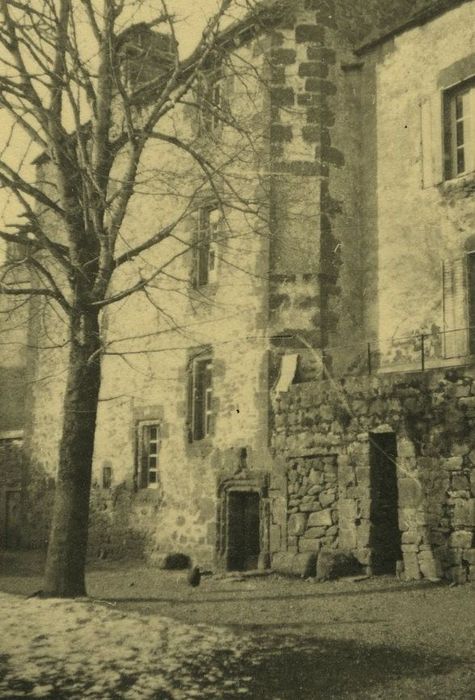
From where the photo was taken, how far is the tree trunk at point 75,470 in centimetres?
934

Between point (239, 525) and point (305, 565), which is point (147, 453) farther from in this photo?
point (305, 565)

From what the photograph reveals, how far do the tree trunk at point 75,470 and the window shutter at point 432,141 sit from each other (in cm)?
650

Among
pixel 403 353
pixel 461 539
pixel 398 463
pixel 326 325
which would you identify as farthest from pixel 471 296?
pixel 461 539

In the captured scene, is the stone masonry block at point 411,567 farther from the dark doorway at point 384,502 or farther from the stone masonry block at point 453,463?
the stone masonry block at point 453,463

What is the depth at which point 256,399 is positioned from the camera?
13859 millimetres

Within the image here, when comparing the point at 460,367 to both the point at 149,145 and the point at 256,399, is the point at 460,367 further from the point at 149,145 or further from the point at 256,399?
the point at 149,145

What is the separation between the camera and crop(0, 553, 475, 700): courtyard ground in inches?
203

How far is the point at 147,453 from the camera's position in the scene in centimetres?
1662

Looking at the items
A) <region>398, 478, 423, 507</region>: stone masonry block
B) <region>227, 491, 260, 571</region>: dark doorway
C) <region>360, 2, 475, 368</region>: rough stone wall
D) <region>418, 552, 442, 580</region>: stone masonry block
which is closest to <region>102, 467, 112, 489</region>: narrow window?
<region>227, 491, 260, 571</region>: dark doorway

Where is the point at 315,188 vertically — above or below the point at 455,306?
above

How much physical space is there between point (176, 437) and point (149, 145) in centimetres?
645

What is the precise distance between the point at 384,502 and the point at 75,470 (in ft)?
15.2

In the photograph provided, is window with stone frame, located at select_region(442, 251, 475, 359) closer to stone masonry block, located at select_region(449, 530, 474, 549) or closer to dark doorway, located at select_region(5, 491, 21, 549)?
stone masonry block, located at select_region(449, 530, 474, 549)

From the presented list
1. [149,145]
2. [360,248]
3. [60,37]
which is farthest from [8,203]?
[149,145]
